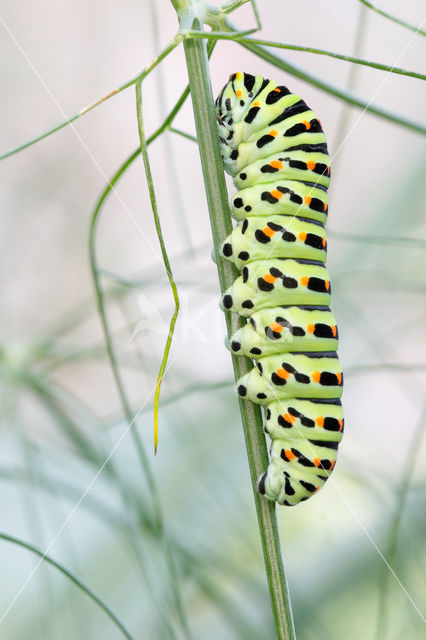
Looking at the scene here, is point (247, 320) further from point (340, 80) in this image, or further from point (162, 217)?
point (162, 217)

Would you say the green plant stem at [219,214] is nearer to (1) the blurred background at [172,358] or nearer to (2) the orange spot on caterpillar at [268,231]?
(2) the orange spot on caterpillar at [268,231]

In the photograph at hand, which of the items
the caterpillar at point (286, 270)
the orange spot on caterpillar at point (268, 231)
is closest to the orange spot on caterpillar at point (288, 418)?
the caterpillar at point (286, 270)

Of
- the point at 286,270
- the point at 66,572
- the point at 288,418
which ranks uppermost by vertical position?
the point at 286,270

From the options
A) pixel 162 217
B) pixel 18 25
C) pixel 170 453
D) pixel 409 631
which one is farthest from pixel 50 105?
pixel 409 631

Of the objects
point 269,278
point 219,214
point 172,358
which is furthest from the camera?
point 172,358

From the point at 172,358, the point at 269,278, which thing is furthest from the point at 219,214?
the point at 172,358

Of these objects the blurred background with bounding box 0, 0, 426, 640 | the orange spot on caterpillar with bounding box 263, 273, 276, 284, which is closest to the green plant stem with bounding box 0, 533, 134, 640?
the blurred background with bounding box 0, 0, 426, 640

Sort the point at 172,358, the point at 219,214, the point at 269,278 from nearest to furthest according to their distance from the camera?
the point at 219,214
the point at 269,278
the point at 172,358

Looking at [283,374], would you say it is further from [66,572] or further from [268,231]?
[66,572]
